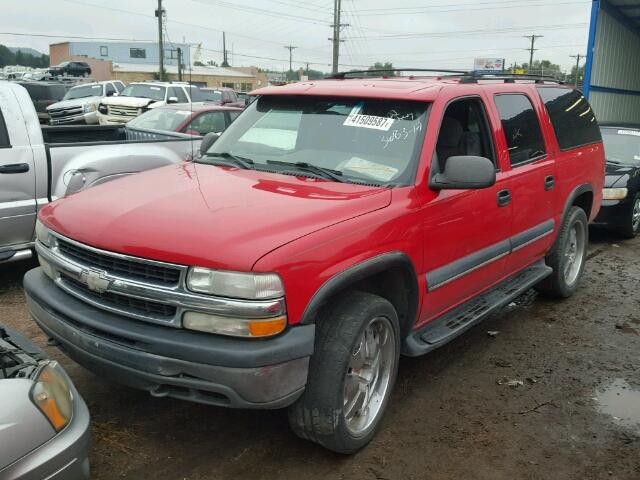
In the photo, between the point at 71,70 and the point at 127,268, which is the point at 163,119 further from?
the point at 71,70

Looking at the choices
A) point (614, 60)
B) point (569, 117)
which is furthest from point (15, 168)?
point (614, 60)

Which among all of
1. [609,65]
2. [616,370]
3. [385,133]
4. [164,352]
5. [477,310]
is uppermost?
[609,65]

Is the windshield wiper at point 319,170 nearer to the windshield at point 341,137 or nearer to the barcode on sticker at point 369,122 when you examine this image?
the windshield at point 341,137

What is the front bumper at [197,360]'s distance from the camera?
8.50ft

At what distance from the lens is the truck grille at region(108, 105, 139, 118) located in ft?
61.5

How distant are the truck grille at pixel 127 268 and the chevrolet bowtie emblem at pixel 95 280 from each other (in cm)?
4

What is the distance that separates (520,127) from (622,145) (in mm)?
5594

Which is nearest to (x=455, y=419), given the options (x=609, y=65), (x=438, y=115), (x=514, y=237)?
Result: (x=514, y=237)

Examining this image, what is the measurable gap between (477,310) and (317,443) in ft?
5.26

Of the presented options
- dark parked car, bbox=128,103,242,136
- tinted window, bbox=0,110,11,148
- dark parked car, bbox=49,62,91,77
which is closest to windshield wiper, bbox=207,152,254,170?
tinted window, bbox=0,110,11,148

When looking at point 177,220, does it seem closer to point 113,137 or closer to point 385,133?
point 385,133

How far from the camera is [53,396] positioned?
7.41 feet

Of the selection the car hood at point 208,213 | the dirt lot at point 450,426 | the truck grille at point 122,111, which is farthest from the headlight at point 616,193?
the truck grille at point 122,111

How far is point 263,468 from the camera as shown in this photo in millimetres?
3076
